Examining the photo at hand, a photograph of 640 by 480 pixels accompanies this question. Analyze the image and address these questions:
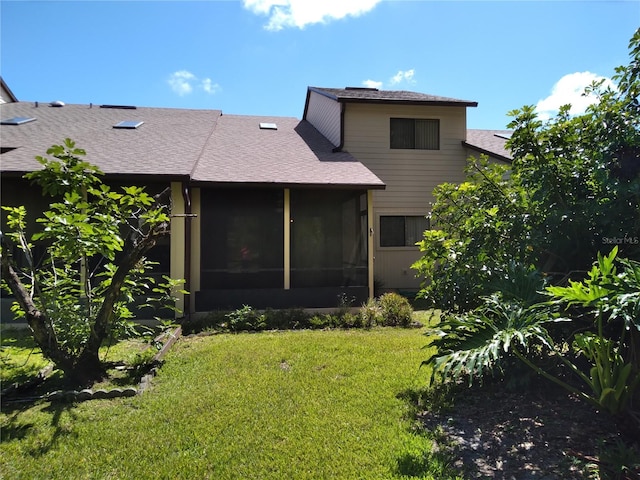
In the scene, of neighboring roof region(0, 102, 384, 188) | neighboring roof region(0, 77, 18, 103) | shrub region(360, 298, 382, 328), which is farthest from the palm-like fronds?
neighboring roof region(0, 77, 18, 103)

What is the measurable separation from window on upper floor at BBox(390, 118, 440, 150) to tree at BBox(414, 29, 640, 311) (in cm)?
778

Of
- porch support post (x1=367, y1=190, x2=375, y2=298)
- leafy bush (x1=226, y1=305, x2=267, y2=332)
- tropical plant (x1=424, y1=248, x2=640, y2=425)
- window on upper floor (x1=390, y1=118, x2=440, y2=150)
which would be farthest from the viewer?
window on upper floor (x1=390, y1=118, x2=440, y2=150)

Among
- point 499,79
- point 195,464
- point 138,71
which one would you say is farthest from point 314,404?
point 138,71

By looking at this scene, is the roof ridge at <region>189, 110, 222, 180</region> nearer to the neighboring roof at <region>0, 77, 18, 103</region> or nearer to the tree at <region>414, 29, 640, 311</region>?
the tree at <region>414, 29, 640, 311</region>

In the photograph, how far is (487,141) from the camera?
44.6ft

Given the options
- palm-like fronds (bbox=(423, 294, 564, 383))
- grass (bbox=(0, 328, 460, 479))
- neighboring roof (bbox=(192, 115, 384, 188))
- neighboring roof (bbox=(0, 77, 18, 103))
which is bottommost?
grass (bbox=(0, 328, 460, 479))

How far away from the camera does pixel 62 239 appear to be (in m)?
3.81

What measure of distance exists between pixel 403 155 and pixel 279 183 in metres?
5.50

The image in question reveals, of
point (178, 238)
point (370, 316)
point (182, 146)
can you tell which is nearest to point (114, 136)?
point (182, 146)

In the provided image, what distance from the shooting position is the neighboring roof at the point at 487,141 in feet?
38.7

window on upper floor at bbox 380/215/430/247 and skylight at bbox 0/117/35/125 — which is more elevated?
skylight at bbox 0/117/35/125

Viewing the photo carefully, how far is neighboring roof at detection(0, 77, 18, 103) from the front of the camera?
1381cm

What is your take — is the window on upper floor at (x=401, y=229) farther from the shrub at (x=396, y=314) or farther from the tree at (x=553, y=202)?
the tree at (x=553, y=202)

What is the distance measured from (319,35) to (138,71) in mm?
4756
